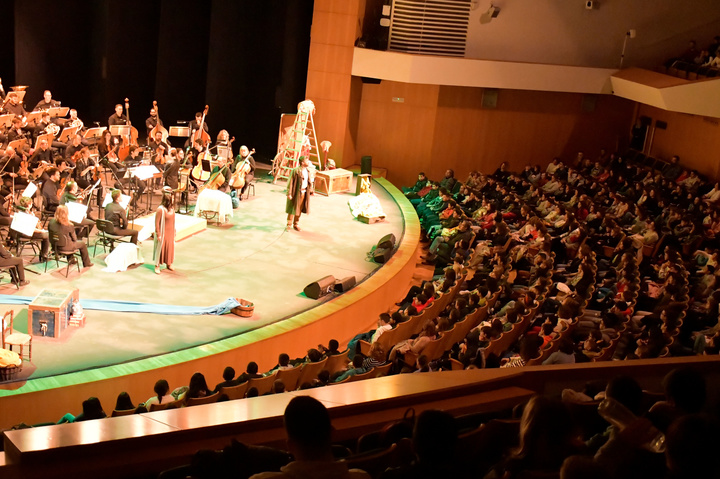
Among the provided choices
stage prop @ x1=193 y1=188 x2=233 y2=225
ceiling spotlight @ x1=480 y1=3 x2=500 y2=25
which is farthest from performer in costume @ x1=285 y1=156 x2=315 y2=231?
ceiling spotlight @ x1=480 y1=3 x2=500 y2=25

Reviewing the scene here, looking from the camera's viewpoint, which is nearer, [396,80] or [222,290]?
[222,290]

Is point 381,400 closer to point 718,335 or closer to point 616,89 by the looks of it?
point 718,335

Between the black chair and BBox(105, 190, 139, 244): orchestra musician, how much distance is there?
9 centimetres

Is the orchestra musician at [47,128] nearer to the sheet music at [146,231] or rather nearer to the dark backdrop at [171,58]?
the sheet music at [146,231]

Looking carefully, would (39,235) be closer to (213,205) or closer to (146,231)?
(146,231)

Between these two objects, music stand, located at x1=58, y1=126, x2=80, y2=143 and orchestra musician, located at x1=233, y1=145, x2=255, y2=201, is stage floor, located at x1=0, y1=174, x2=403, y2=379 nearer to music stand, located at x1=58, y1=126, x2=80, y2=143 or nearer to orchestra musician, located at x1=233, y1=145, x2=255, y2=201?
orchestra musician, located at x1=233, y1=145, x2=255, y2=201

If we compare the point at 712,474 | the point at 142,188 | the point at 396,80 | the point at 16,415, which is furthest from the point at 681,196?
the point at 712,474

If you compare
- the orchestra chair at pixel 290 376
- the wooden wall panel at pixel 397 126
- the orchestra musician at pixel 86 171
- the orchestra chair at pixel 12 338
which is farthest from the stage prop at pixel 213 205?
the wooden wall panel at pixel 397 126

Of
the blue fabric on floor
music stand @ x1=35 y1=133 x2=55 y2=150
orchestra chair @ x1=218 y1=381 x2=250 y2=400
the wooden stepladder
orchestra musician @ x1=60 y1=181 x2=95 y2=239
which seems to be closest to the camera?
orchestra chair @ x1=218 y1=381 x2=250 y2=400

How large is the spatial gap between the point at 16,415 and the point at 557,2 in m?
15.2

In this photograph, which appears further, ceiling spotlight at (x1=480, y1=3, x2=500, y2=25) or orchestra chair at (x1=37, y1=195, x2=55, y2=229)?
ceiling spotlight at (x1=480, y1=3, x2=500, y2=25)

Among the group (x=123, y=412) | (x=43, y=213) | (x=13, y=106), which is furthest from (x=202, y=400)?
(x=13, y=106)

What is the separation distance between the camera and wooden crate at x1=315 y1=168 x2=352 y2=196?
15.0m

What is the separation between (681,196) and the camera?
46.0ft
